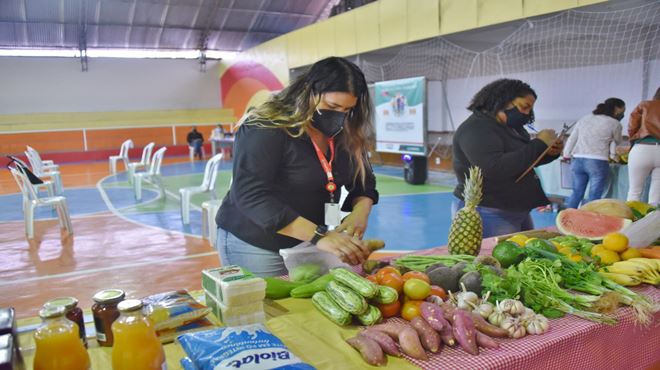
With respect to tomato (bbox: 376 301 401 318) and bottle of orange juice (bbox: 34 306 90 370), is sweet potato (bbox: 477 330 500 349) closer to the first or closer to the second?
tomato (bbox: 376 301 401 318)

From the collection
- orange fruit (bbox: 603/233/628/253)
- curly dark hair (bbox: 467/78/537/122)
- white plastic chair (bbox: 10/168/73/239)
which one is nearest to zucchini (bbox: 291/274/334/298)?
orange fruit (bbox: 603/233/628/253)

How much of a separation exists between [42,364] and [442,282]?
1217mm

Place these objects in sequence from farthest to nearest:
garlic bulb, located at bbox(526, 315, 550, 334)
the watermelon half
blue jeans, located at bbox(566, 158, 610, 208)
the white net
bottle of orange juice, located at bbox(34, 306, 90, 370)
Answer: the white net, blue jeans, located at bbox(566, 158, 610, 208), the watermelon half, garlic bulb, located at bbox(526, 315, 550, 334), bottle of orange juice, located at bbox(34, 306, 90, 370)

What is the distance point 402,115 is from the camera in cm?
1053

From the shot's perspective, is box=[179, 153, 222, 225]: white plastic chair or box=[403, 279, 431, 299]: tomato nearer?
box=[403, 279, 431, 299]: tomato

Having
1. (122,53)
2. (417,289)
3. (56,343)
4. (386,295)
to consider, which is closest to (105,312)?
(56,343)

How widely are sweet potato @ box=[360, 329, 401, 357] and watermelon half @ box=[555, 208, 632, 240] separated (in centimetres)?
154

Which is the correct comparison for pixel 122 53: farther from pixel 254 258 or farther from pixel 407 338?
pixel 407 338

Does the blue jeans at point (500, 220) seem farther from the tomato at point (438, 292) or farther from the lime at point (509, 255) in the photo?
the tomato at point (438, 292)

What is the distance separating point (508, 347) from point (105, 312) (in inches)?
42.8

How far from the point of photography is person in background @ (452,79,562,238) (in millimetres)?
2740

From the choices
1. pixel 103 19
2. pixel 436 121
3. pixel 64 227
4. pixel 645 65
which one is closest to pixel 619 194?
pixel 645 65

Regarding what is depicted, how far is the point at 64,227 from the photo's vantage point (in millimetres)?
7059

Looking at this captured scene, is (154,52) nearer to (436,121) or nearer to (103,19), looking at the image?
(103,19)
